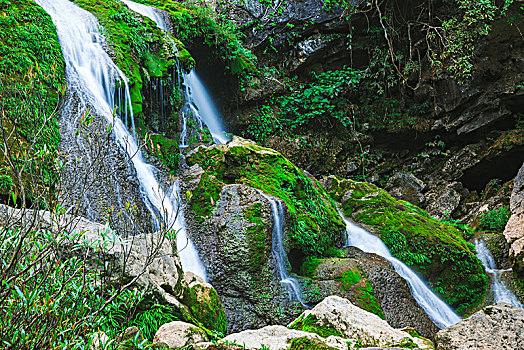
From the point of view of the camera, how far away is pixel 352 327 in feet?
10.7

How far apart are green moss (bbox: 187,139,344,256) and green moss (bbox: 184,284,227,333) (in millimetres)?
2427

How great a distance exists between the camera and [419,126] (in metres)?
13.1

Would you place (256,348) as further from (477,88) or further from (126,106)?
(477,88)

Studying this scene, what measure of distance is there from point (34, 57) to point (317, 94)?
29.8ft

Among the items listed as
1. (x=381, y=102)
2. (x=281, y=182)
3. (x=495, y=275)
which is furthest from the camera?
(x=381, y=102)

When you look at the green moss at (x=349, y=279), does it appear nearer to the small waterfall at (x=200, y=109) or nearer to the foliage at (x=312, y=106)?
the small waterfall at (x=200, y=109)

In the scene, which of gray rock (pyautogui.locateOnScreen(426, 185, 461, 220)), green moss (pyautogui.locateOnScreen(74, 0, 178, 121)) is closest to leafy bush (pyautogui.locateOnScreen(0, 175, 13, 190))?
green moss (pyautogui.locateOnScreen(74, 0, 178, 121))

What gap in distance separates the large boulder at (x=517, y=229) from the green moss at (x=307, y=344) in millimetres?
6950

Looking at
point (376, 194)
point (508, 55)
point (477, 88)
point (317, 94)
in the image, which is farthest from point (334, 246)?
point (508, 55)

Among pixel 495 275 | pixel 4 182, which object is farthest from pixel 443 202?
Answer: pixel 4 182

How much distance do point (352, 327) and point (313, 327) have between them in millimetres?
339

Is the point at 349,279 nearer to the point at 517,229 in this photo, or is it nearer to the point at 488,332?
the point at 488,332

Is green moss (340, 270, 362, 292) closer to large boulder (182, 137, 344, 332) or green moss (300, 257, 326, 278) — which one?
green moss (300, 257, 326, 278)

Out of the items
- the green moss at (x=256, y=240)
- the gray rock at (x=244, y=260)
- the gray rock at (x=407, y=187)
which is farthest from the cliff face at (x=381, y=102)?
the green moss at (x=256, y=240)
